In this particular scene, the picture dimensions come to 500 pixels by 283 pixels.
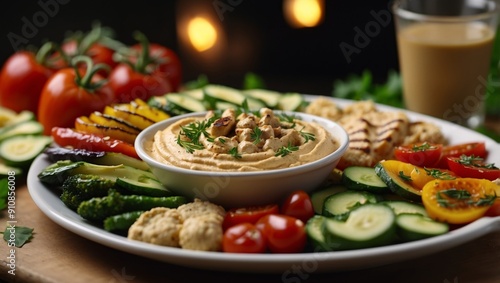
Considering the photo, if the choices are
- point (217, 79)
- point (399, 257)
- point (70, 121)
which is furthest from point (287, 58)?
point (399, 257)

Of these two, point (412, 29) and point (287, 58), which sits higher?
point (412, 29)

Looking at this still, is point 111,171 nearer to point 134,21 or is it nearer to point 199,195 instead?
point 199,195

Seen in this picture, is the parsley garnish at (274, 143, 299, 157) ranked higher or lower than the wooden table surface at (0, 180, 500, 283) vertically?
higher

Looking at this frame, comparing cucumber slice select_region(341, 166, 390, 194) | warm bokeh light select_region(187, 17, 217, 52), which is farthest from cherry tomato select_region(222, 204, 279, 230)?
warm bokeh light select_region(187, 17, 217, 52)

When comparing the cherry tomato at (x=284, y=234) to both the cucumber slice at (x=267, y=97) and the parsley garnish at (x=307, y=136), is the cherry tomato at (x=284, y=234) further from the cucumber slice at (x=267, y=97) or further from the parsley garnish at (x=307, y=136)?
the cucumber slice at (x=267, y=97)

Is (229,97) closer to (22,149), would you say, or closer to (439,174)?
→ (22,149)

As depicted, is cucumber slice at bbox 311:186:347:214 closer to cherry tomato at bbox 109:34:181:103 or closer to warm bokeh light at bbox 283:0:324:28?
cherry tomato at bbox 109:34:181:103
